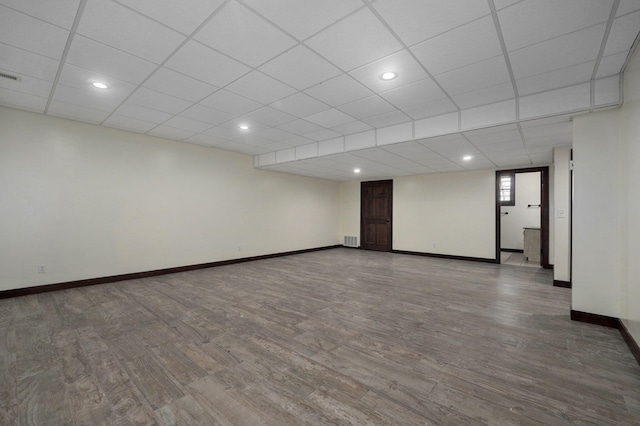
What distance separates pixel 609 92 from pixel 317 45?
3.20 meters

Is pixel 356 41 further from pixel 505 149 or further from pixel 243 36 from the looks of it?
pixel 505 149

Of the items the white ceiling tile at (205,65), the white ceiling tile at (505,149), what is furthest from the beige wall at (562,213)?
the white ceiling tile at (205,65)

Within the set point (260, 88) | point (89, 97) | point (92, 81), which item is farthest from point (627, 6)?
point (89, 97)

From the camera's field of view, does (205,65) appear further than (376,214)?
No

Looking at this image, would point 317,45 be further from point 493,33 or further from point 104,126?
point 104,126

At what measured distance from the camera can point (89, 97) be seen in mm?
3455

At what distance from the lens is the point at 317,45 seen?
231 cm

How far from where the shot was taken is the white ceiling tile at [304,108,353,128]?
3904mm

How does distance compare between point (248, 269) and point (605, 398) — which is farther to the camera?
point (248, 269)

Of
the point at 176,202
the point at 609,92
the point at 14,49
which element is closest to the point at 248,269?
the point at 176,202

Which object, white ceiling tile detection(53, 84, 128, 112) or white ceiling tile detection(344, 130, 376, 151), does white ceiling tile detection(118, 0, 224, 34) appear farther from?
white ceiling tile detection(344, 130, 376, 151)

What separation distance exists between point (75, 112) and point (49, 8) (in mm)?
2696

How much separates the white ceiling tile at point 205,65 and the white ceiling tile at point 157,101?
31.5 inches

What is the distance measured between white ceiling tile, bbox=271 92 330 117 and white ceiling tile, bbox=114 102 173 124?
1.88 metres
